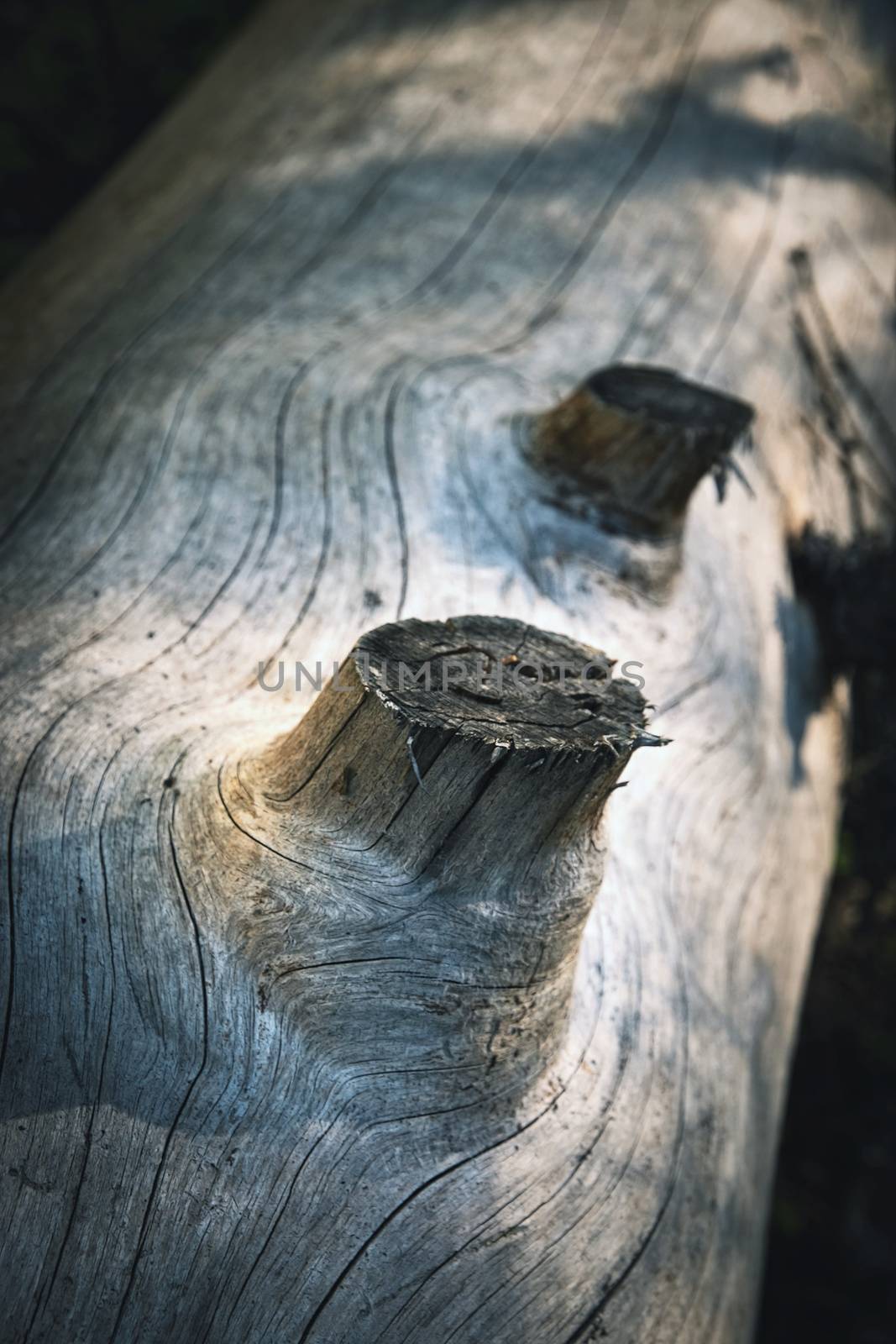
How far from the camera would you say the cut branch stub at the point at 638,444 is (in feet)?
7.32

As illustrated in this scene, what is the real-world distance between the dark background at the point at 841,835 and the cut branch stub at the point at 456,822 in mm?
1689

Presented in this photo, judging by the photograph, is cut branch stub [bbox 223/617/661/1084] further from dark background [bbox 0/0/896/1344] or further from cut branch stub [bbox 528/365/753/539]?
dark background [bbox 0/0/896/1344]

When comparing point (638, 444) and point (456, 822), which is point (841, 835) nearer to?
point (638, 444)

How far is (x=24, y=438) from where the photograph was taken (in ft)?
7.80

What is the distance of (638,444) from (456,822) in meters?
1.19

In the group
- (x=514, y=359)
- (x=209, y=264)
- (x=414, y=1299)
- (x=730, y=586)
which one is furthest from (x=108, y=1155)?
(x=209, y=264)

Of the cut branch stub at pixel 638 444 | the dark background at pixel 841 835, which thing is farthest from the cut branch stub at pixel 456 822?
the dark background at pixel 841 835

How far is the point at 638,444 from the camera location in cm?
225

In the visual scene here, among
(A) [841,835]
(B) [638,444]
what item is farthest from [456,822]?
(A) [841,835]

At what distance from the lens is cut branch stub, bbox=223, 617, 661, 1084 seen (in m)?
1.33

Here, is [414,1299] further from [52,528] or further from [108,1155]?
[52,528]

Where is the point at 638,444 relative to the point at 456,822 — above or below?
above

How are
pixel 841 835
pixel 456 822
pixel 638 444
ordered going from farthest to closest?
pixel 841 835 → pixel 638 444 → pixel 456 822

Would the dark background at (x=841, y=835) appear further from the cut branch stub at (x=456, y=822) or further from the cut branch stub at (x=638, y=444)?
the cut branch stub at (x=456, y=822)
